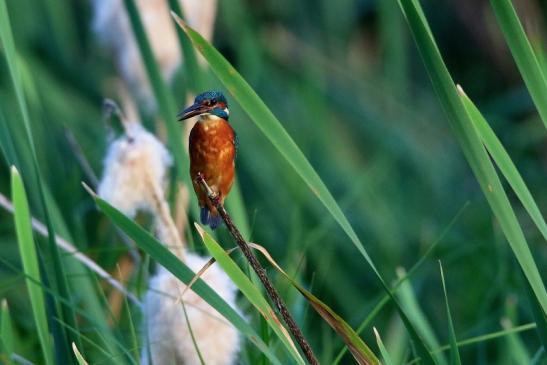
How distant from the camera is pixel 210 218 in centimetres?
103

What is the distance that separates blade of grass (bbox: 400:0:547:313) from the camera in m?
0.96

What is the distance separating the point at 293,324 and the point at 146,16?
1.71 metres

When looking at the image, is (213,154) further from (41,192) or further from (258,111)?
(41,192)

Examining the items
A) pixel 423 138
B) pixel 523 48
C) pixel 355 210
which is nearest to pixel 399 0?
pixel 523 48

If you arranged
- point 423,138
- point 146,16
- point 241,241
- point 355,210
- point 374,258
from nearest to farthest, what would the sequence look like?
point 241,241 < point 146,16 < point 374,258 < point 355,210 < point 423,138

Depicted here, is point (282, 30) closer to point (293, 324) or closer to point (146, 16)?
point (146, 16)

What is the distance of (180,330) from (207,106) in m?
0.46

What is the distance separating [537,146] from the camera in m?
3.77

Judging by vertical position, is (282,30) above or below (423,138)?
above

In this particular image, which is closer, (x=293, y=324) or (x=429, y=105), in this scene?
(x=293, y=324)

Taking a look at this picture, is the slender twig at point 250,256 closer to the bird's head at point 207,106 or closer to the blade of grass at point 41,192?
the bird's head at point 207,106

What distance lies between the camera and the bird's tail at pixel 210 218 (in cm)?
102

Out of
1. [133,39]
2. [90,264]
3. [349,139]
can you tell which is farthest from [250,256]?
[349,139]

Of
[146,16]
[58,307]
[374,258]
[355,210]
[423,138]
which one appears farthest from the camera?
[423,138]
